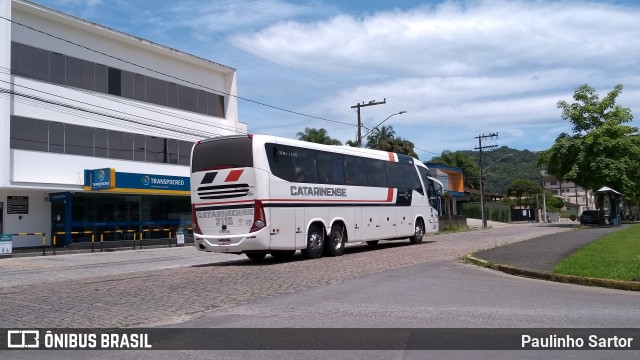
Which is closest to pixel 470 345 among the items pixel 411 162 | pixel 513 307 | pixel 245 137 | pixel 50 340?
pixel 513 307

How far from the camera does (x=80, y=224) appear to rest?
31.8 metres

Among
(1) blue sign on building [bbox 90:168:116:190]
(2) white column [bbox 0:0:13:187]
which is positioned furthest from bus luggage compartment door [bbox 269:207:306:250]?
(2) white column [bbox 0:0:13:187]

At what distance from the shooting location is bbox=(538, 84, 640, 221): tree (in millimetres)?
44594

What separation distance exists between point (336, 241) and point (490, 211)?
6398cm

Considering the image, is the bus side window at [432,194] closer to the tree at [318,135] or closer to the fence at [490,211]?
the tree at [318,135]

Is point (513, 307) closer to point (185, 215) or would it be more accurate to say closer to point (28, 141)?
point (28, 141)

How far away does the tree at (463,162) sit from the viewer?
3438 inches

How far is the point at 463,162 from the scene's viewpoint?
3442 inches

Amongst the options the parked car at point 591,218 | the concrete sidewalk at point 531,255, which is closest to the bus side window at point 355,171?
the concrete sidewalk at point 531,255

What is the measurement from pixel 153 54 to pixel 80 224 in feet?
40.1

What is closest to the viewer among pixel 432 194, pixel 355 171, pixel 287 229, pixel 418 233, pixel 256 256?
pixel 287 229

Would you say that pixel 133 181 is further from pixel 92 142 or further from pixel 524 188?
pixel 524 188

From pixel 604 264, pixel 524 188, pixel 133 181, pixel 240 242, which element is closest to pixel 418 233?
pixel 240 242

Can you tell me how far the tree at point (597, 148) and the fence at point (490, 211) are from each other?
28.4 metres
